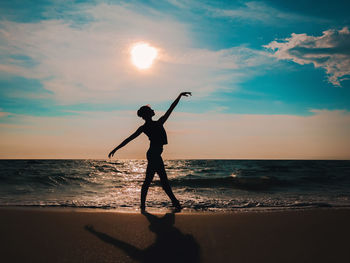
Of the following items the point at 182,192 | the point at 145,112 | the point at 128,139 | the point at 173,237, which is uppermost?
the point at 145,112

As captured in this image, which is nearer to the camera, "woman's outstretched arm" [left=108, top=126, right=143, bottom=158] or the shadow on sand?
the shadow on sand

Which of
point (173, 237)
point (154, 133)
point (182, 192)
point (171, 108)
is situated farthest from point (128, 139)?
point (182, 192)

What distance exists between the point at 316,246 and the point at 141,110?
3.67m

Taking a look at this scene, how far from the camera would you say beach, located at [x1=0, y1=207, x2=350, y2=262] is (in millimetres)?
2568

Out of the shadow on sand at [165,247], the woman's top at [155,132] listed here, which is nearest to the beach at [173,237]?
the shadow on sand at [165,247]

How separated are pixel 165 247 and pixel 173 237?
0.41 m

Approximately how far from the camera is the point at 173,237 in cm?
323

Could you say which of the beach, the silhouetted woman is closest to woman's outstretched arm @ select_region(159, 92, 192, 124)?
the silhouetted woman

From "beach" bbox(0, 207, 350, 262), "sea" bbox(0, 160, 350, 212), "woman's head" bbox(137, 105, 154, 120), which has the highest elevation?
"woman's head" bbox(137, 105, 154, 120)

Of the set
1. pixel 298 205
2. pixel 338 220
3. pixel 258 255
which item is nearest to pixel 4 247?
pixel 258 255

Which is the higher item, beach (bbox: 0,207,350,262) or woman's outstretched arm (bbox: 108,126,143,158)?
woman's outstretched arm (bbox: 108,126,143,158)

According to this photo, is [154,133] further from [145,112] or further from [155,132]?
[145,112]

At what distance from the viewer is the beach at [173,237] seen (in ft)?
8.43

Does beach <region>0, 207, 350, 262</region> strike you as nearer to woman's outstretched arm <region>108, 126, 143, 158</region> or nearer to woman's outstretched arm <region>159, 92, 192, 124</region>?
woman's outstretched arm <region>108, 126, 143, 158</region>
